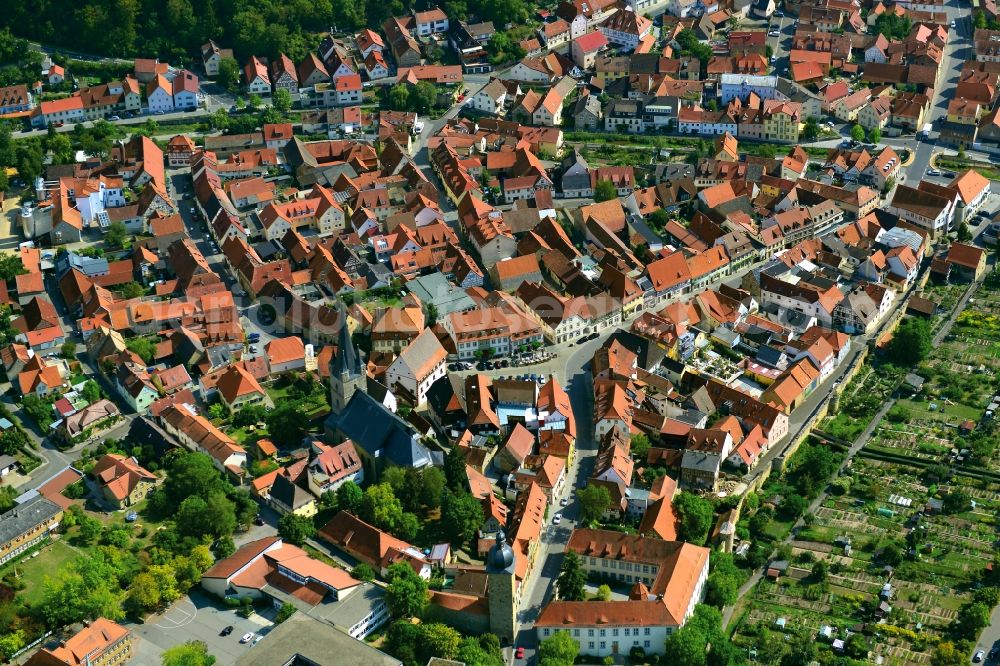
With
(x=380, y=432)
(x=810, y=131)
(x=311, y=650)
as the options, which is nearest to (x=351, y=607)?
(x=311, y=650)

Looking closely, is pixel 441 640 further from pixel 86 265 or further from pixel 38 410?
pixel 86 265

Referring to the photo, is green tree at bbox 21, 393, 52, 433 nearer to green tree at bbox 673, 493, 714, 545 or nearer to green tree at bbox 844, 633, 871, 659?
green tree at bbox 673, 493, 714, 545

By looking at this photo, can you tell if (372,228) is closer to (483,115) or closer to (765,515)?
(483,115)

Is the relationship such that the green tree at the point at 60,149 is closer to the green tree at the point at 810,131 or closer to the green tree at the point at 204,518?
the green tree at the point at 204,518

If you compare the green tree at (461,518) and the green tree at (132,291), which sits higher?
the green tree at (132,291)

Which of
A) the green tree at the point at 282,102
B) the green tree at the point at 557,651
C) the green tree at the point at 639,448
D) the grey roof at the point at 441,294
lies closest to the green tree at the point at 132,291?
the grey roof at the point at 441,294

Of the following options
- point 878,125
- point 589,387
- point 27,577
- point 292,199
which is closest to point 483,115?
point 292,199
